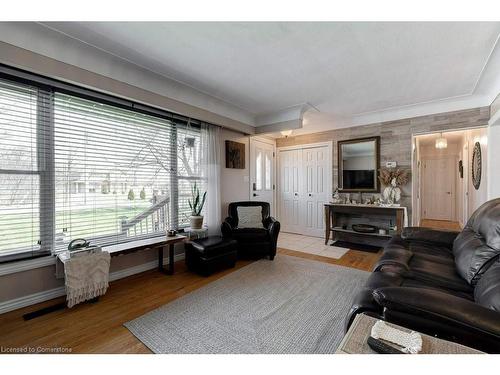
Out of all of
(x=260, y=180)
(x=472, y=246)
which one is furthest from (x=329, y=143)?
(x=472, y=246)

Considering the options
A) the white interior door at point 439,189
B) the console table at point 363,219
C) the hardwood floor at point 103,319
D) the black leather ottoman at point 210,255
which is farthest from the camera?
the white interior door at point 439,189

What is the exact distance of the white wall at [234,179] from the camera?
420cm

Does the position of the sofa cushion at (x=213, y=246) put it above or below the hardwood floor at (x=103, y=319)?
above

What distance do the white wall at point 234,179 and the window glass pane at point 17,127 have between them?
8.37 ft

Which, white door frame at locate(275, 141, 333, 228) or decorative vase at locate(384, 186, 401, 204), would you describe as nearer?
decorative vase at locate(384, 186, 401, 204)

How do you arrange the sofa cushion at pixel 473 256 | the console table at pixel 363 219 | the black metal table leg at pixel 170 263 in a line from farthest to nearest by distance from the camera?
the console table at pixel 363 219 < the black metal table leg at pixel 170 263 < the sofa cushion at pixel 473 256

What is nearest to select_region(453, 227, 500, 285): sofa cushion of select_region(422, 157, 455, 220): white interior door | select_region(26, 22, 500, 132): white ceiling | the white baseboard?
select_region(26, 22, 500, 132): white ceiling

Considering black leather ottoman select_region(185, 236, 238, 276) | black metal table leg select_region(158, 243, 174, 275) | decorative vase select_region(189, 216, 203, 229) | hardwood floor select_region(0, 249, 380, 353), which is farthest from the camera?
decorative vase select_region(189, 216, 203, 229)

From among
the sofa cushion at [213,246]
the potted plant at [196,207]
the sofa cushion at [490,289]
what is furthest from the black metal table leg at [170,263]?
the sofa cushion at [490,289]

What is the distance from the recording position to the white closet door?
538 centimetres

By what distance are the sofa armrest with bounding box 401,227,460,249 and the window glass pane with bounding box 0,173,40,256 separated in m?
4.01

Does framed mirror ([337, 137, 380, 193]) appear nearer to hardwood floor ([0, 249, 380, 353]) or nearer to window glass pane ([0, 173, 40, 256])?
hardwood floor ([0, 249, 380, 353])

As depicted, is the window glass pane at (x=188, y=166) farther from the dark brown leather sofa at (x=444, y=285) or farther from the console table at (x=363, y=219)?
the dark brown leather sofa at (x=444, y=285)
